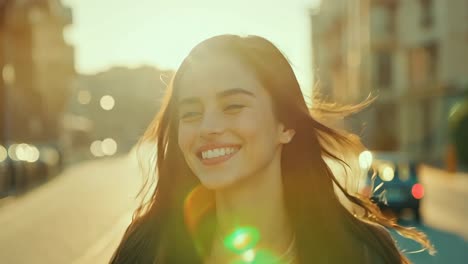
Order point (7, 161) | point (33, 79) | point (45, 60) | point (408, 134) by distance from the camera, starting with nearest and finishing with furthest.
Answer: point (7, 161)
point (408, 134)
point (33, 79)
point (45, 60)

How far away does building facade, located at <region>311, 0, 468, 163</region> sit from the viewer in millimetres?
52969

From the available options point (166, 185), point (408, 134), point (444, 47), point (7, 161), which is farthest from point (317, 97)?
point (408, 134)

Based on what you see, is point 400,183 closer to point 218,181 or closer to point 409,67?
point 218,181

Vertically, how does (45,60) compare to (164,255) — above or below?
below

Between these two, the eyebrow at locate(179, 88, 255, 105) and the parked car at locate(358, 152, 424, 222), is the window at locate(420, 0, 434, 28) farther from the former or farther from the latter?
the eyebrow at locate(179, 88, 255, 105)

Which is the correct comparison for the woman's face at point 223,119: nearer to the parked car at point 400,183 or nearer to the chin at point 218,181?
the chin at point 218,181

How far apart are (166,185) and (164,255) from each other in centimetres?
28

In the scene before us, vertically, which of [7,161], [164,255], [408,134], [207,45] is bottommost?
[408,134]

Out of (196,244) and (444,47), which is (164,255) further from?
(444,47)

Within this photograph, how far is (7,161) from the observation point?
3309cm

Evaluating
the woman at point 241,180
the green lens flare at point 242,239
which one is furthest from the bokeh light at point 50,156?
the green lens flare at point 242,239

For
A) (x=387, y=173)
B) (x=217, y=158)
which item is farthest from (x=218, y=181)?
(x=387, y=173)

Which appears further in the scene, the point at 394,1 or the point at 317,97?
the point at 394,1

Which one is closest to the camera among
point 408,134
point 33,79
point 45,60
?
point 408,134
